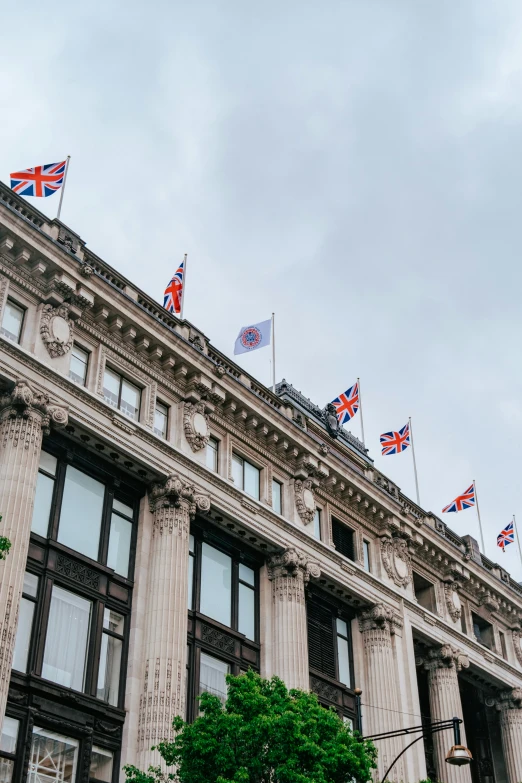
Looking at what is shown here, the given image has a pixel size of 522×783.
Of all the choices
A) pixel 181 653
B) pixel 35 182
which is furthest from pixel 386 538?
pixel 35 182

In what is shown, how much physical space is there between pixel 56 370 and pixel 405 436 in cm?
2313

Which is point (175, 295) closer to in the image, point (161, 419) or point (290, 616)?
point (161, 419)

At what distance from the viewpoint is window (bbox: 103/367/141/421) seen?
35.7 m

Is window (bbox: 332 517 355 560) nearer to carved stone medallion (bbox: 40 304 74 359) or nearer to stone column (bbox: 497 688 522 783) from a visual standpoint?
stone column (bbox: 497 688 522 783)

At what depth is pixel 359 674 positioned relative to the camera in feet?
139

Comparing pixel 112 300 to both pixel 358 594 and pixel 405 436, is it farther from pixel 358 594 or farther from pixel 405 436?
pixel 405 436

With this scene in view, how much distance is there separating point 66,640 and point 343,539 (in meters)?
17.6

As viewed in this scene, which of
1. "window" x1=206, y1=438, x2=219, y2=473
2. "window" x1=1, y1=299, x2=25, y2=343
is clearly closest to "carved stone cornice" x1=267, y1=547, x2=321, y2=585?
"window" x1=206, y1=438, x2=219, y2=473

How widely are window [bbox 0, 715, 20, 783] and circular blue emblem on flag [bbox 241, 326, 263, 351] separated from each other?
22704 millimetres

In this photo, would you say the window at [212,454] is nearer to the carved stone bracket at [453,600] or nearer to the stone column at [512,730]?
the carved stone bracket at [453,600]

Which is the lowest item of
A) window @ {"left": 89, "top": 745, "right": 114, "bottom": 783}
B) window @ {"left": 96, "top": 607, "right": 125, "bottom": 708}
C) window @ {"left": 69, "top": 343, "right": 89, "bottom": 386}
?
window @ {"left": 89, "top": 745, "right": 114, "bottom": 783}

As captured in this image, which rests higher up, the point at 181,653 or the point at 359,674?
the point at 359,674

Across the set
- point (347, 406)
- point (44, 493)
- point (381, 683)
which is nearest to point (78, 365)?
point (44, 493)

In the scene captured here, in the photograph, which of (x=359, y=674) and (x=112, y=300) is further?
(x=359, y=674)
